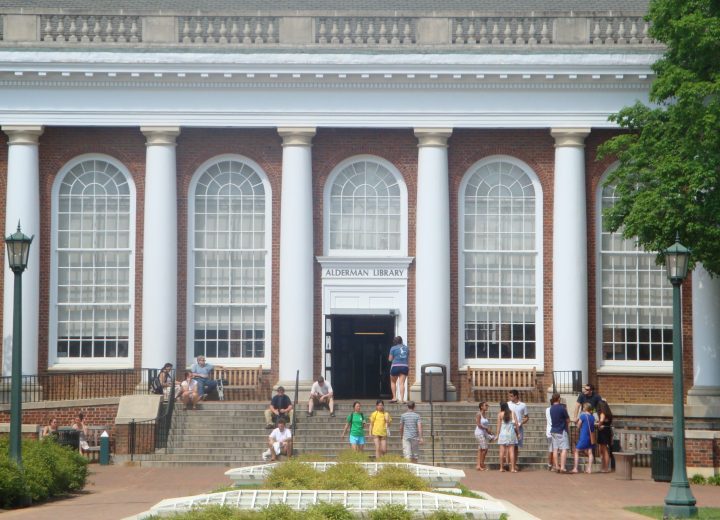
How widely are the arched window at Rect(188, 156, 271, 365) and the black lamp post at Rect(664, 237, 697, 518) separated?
17246 mm

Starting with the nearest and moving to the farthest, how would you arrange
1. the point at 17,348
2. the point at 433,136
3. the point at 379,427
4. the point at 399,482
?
the point at 399,482 → the point at 17,348 → the point at 379,427 → the point at 433,136

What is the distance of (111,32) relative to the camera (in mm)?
39344

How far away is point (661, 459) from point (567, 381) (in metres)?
8.94

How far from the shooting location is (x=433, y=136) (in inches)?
1560

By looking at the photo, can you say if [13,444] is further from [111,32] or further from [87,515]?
[111,32]

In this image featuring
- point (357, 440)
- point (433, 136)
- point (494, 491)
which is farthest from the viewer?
point (433, 136)

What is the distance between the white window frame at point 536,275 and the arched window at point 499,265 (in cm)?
3

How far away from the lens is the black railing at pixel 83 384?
126 feet

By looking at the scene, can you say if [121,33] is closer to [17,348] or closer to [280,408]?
[280,408]

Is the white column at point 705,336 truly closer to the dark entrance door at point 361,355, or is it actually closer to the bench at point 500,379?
the bench at point 500,379

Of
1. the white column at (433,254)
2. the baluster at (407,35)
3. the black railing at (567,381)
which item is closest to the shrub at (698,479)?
the black railing at (567,381)

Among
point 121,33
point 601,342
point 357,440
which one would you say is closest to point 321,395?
point 357,440

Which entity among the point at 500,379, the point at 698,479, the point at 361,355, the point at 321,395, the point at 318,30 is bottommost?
the point at 698,479

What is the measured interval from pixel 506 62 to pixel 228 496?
2150 cm
